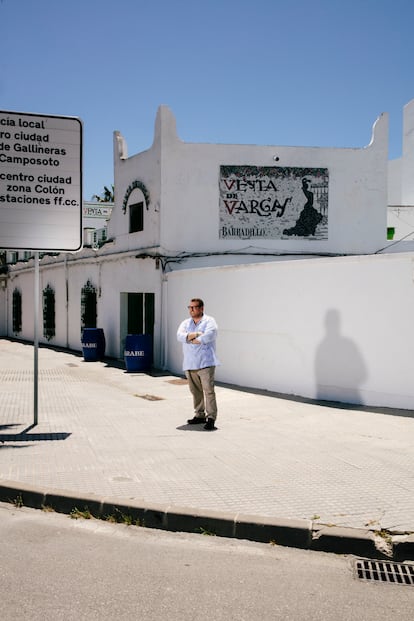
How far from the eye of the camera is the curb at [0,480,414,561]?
4551 millimetres

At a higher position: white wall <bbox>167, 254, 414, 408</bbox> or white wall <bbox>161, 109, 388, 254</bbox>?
white wall <bbox>161, 109, 388, 254</bbox>

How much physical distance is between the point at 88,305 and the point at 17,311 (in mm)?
10099

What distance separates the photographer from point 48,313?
25.1 m

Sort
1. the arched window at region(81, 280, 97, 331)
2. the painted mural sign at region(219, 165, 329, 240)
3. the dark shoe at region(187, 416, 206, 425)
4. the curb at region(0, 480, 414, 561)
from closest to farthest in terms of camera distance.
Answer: the curb at region(0, 480, 414, 561) → the dark shoe at region(187, 416, 206, 425) → the painted mural sign at region(219, 165, 329, 240) → the arched window at region(81, 280, 97, 331)

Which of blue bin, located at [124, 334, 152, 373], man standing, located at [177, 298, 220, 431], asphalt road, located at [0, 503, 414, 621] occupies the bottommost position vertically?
asphalt road, located at [0, 503, 414, 621]

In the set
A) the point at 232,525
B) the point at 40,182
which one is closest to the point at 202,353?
the point at 40,182

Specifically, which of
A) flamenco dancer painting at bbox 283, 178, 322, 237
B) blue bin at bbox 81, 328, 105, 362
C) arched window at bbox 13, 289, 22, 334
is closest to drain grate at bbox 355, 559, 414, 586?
flamenco dancer painting at bbox 283, 178, 322, 237

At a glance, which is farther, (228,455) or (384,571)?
(228,455)

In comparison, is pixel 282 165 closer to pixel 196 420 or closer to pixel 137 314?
pixel 137 314

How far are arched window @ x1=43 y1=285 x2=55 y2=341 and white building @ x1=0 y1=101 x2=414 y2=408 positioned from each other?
2.04m

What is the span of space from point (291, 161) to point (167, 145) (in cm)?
334

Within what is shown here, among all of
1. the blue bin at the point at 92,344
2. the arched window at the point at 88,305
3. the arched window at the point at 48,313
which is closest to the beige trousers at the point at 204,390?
the blue bin at the point at 92,344

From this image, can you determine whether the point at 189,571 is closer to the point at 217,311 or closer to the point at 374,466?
the point at 374,466

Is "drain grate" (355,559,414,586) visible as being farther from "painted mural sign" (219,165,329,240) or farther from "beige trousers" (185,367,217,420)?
"painted mural sign" (219,165,329,240)
